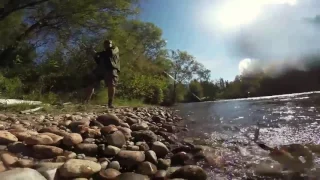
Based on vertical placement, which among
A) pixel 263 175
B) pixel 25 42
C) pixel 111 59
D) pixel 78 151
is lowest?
pixel 263 175

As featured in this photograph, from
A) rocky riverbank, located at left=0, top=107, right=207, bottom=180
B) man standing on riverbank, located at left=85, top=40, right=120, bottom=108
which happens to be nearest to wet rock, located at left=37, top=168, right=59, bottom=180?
rocky riverbank, located at left=0, top=107, right=207, bottom=180

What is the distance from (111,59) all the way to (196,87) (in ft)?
209

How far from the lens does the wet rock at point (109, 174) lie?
3.01 metres

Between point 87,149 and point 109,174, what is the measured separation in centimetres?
64

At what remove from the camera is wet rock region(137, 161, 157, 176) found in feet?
10.9

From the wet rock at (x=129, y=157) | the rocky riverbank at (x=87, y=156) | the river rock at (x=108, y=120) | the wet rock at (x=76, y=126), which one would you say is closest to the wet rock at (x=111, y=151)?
the rocky riverbank at (x=87, y=156)

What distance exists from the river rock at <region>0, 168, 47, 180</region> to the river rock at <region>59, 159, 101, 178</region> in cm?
23

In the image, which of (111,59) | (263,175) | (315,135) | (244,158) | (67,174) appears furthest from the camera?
(111,59)

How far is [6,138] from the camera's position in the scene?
3.36 m

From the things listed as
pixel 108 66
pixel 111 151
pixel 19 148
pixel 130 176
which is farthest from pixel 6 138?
pixel 108 66

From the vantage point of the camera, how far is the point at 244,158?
166 inches

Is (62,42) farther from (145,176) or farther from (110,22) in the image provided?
(145,176)

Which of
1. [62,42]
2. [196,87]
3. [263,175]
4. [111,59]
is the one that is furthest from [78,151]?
[196,87]

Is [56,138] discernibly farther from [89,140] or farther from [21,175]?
[21,175]
